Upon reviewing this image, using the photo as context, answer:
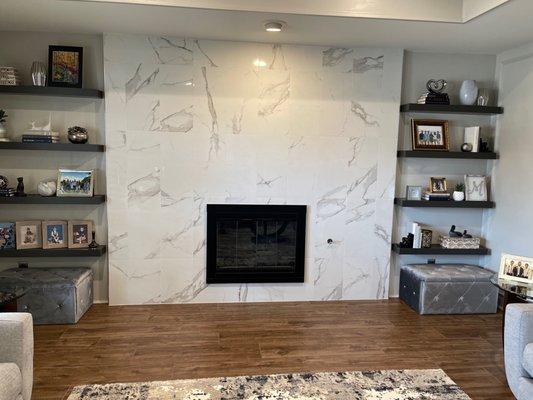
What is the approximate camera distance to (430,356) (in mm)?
3105

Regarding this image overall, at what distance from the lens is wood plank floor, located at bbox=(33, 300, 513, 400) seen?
2.80m

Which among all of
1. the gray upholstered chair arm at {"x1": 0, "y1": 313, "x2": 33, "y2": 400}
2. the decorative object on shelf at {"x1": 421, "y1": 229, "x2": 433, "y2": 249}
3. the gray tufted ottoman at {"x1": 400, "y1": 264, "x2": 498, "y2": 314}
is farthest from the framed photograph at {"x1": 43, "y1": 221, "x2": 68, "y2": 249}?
the decorative object on shelf at {"x1": 421, "y1": 229, "x2": 433, "y2": 249}

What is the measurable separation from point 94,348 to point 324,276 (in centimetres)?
218

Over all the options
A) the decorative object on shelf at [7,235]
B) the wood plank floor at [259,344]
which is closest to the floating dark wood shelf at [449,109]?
the wood plank floor at [259,344]

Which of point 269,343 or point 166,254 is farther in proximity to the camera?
point 166,254

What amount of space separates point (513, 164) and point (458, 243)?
911 millimetres

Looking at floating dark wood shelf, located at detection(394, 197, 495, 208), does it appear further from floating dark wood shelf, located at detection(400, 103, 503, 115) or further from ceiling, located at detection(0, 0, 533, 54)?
ceiling, located at detection(0, 0, 533, 54)

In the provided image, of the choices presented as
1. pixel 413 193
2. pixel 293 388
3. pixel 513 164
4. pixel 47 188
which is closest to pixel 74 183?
pixel 47 188

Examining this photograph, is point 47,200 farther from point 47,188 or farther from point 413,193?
point 413,193

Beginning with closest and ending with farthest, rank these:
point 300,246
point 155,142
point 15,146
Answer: point 15,146
point 155,142
point 300,246

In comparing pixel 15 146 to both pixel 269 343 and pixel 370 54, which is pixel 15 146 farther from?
pixel 370 54

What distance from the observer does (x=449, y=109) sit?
13.4 ft

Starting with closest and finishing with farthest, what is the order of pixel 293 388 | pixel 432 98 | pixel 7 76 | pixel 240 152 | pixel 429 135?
pixel 293 388 < pixel 7 76 < pixel 240 152 < pixel 432 98 < pixel 429 135

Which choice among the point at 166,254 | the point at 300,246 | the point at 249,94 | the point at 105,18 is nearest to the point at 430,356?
the point at 300,246
